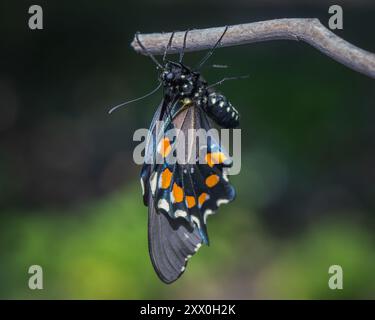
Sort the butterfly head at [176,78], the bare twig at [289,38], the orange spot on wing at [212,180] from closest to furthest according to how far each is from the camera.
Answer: the bare twig at [289,38]
the butterfly head at [176,78]
the orange spot on wing at [212,180]

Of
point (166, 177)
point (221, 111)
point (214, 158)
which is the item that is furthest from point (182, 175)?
point (221, 111)

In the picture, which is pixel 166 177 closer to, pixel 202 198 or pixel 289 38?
pixel 202 198

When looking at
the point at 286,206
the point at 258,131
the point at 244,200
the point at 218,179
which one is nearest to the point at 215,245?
the point at 244,200

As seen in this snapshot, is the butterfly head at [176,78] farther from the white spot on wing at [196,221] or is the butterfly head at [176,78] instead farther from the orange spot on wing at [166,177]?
the white spot on wing at [196,221]

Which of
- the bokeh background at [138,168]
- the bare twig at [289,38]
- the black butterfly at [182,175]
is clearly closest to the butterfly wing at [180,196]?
the black butterfly at [182,175]

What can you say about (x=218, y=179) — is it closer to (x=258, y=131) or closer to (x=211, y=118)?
(x=211, y=118)

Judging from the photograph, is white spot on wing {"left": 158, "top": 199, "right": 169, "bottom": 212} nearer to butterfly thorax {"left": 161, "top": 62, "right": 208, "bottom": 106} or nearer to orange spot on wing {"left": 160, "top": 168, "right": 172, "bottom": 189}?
orange spot on wing {"left": 160, "top": 168, "right": 172, "bottom": 189}
